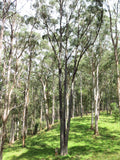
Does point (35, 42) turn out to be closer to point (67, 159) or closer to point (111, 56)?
point (111, 56)

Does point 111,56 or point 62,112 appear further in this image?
point 111,56

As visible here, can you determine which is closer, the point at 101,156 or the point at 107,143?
the point at 101,156

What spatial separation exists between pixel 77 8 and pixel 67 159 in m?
14.4

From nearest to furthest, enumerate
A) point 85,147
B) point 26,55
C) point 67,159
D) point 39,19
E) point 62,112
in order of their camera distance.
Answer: point 67,159 → point 62,112 → point 85,147 → point 39,19 → point 26,55

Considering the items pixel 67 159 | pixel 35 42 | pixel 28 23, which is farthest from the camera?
pixel 35 42

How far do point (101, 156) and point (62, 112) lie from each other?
4859 mm

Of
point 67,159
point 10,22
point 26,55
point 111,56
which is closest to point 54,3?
point 10,22

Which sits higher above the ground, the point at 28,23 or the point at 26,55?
the point at 28,23

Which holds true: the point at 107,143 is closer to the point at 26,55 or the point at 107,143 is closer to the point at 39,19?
the point at 39,19

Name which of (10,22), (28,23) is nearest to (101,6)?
(28,23)

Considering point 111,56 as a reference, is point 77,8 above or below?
above

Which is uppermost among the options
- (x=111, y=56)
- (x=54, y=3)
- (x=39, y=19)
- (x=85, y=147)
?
(x=54, y=3)

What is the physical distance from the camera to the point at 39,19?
16.4 metres

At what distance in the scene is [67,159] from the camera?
12.3 meters
